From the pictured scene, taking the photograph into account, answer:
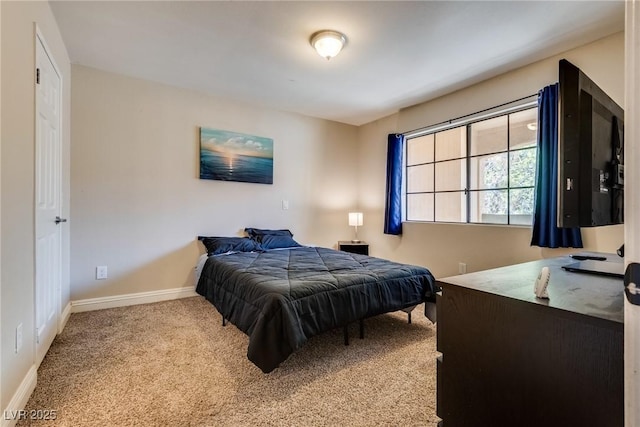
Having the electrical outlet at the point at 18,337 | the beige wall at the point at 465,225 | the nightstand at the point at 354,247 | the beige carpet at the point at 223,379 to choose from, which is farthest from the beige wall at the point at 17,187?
the beige wall at the point at 465,225

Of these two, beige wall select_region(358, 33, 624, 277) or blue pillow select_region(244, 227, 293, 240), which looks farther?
blue pillow select_region(244, 227, 293, 240)

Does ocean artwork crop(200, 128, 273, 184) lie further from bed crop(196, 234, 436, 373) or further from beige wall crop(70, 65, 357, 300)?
bed crop(196, 234, 436, 373)

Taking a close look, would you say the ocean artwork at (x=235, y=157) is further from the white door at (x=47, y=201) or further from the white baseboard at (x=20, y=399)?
the white baseboard at (x=20, y=399)

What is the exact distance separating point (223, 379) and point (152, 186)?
2.35 m

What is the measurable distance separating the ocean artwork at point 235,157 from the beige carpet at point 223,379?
1.84 m

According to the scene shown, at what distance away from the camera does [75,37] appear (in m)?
2.47

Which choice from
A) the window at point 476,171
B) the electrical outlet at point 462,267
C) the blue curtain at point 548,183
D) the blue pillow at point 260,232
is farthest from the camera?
the blue pillow at point 260,232

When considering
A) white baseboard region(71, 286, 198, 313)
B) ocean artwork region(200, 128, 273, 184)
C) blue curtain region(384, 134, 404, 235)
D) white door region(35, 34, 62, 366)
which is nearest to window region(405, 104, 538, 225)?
blue curtain region(384, 134, 404, 235)

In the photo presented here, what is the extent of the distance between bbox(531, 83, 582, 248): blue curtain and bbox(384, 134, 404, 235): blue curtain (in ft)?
5.45

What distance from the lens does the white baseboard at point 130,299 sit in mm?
2947

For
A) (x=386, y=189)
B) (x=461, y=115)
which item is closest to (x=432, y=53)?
(x=461, y=115)

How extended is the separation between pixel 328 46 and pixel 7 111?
6.59 feet

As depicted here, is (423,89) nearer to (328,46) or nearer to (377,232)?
(328,46)

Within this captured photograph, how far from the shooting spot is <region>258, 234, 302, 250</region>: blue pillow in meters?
3.63
